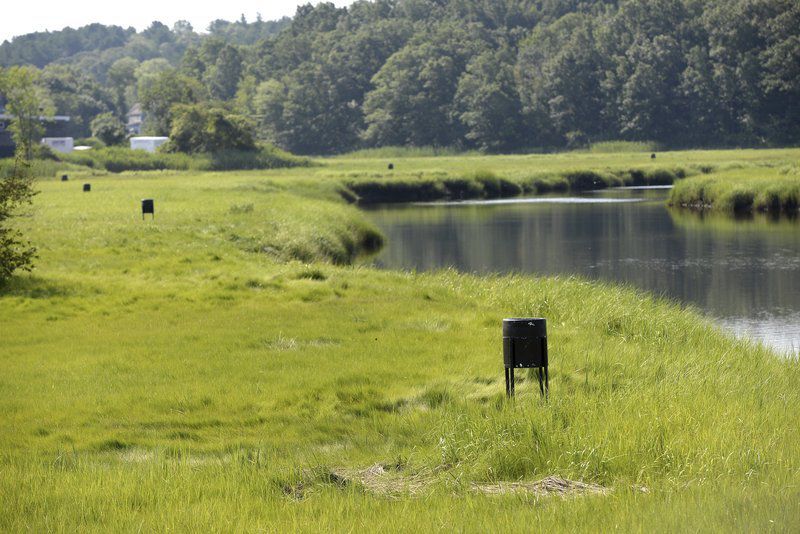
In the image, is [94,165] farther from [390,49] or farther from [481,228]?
[390,49]

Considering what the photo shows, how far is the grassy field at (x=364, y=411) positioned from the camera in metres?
9.22

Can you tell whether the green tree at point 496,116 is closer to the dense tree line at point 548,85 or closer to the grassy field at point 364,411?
the dense tree line at point 548,85

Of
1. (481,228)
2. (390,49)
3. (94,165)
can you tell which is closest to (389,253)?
(481,228)

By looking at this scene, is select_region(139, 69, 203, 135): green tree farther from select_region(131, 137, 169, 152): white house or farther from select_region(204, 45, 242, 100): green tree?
select_region(204, 45, 242, 100): green tree

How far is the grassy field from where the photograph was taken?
363 inches

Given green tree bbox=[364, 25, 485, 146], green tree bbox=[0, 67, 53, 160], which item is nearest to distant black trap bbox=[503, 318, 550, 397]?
green tree bbox=[0, 67, 53, 160]

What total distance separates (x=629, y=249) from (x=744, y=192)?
1921 centimetres

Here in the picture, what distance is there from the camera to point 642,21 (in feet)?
475

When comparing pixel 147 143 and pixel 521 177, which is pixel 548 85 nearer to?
pixel 147 143

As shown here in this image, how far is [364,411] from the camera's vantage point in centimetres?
1339

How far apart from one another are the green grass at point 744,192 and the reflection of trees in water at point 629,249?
11.1ft

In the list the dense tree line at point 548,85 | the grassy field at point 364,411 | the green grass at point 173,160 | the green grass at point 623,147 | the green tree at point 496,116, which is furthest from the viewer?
the green tree at point 496,116

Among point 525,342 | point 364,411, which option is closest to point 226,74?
point 364,411

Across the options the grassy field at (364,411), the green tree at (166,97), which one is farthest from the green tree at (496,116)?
the grassy field at (364,411)
